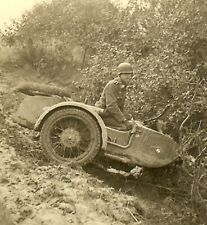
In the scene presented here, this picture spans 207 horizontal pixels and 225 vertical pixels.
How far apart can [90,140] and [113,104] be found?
0.72 m

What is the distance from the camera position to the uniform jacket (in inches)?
337

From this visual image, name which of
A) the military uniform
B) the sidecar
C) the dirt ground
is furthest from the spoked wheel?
the military uniform

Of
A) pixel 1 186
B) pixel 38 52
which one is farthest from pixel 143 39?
pixel 1 186

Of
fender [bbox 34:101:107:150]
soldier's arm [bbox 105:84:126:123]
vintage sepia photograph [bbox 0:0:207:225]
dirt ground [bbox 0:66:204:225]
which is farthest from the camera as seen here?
soldier's arm [bbox 105:84:126:123]

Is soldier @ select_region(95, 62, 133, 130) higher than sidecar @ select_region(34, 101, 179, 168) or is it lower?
higher

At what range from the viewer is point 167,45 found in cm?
1172

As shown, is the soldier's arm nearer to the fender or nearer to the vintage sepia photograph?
the vintage sepia photograph

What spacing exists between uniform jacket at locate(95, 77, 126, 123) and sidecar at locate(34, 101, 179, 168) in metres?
0.20

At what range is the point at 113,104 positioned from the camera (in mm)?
8539

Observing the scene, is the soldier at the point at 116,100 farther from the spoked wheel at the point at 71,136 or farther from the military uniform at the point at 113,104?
the spoked wheel at the point at 71,136

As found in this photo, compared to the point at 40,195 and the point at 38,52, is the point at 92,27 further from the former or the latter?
the point at 40,195

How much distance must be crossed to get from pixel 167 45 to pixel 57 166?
4.83 m

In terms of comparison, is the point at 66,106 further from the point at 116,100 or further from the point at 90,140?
the point at 116,100

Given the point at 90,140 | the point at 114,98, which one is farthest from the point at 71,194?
the point at 114,98
